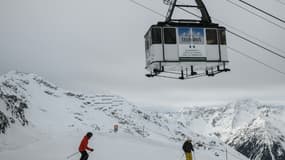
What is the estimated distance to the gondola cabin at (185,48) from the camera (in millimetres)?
19578

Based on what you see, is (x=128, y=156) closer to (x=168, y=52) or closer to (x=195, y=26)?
(x=168, y=52)

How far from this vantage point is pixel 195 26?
20062mm

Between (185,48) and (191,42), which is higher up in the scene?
(191,42)

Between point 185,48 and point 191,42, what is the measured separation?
55 cm

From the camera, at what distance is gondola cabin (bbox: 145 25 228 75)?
19578 mm

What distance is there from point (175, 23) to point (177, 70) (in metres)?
3.34

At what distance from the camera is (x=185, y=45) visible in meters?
20.0

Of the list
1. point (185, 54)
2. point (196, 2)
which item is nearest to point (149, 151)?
point (185, 54)

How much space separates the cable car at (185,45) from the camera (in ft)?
64.2

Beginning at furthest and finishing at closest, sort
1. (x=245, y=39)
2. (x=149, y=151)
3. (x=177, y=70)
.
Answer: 1. (x=149, y=151)
2. (x=177, y=70)
3. (x=245, y=39)

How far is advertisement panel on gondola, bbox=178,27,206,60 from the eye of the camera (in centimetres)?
1983

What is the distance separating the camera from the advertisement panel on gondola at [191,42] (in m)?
19.8

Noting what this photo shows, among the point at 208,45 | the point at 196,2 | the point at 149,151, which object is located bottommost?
the point at 149,151

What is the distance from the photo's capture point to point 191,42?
788 inches
